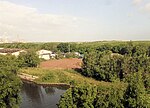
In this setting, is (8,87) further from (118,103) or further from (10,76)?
(118,103)

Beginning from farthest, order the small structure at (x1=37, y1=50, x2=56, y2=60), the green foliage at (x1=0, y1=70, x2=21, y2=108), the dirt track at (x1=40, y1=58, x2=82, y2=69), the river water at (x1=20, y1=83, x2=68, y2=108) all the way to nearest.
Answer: the small structure at (x1=37, y1=50, x2=56, y2=60) → the dirt track at (x1=40, y1=58, x2=82, y2=69) → the river water at (x1=20, y1=83, x2=68, y2=108) → the green foliage at (x1=0, y1=70, x2=21, y2=108)

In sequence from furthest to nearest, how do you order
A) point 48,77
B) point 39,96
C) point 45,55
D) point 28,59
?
point 45,55
point 28,59
point 48,77
point 39,96

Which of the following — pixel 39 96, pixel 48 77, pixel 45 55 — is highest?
pixel 45 55

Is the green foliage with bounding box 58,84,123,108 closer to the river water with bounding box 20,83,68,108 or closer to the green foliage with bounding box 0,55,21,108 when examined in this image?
the green foliage with bounding box 0,55,21,108

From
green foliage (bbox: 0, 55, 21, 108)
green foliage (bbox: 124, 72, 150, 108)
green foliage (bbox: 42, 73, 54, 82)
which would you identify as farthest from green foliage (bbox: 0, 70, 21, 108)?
green foliage (bbox: 42, 73, 54, 82)

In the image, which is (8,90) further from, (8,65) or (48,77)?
(48,77)

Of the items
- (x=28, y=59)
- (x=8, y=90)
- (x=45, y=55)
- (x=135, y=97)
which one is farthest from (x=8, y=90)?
(x=45, y=55)
